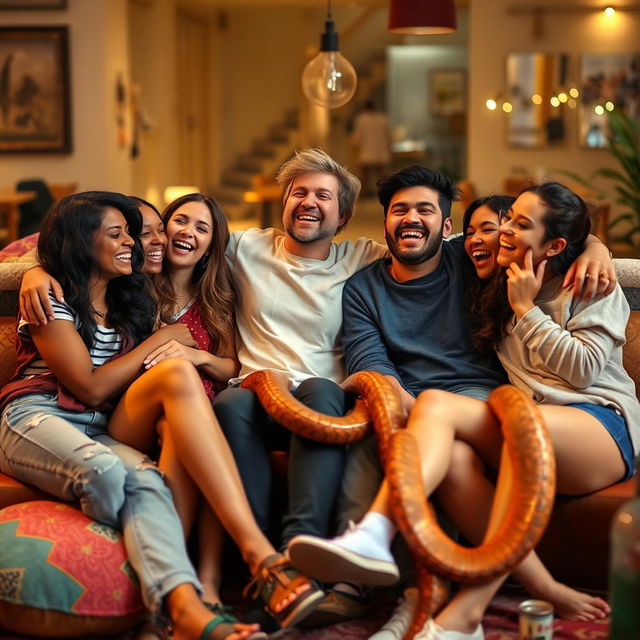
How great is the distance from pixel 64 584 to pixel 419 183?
148cm

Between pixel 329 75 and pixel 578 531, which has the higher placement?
pixel 329 75

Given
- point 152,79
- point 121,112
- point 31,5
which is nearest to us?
point 31,5

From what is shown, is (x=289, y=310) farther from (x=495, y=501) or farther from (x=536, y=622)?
(x=536, y=622)

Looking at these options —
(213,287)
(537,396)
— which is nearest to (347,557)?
(537,396)

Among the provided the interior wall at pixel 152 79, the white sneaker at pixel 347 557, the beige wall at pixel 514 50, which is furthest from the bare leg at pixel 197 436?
the interior wall at pixel 152 79

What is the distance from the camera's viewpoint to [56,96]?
908cm

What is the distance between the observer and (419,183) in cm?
300

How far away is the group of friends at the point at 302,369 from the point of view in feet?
7.98

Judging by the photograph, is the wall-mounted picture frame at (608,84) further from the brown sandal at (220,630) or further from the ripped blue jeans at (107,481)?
the brown sandal at (220,630)

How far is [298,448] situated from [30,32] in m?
7.34

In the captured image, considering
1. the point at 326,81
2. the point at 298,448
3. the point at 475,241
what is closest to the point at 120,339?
the point at 298,448

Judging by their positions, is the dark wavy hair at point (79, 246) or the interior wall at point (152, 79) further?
the interior wall at point (152, 79)

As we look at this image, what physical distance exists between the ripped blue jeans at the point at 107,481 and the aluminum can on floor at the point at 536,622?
0.75 metres

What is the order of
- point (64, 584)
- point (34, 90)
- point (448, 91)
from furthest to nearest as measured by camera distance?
point (448, 91) → point (34, 90) → point (64, 584)
